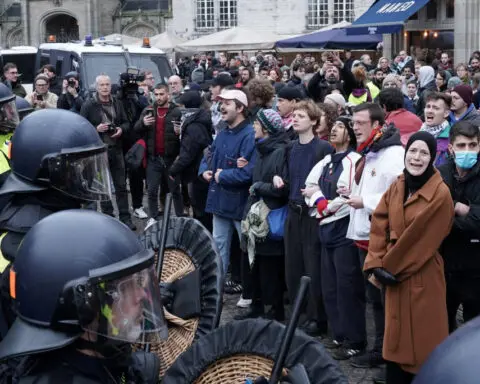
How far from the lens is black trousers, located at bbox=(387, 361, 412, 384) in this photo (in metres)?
5.59

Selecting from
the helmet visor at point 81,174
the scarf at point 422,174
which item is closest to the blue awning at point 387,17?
the scarf at point 422,174

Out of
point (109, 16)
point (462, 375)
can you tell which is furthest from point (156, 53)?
point (109, 16)

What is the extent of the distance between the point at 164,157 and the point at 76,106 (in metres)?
2.14

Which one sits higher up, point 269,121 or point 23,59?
point 23,59

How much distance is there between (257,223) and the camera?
737cm

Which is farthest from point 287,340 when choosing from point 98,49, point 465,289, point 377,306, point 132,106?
point 98,49

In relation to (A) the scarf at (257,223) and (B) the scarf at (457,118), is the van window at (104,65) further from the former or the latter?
(A) the scarf at (257,223)

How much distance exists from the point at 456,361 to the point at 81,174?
3122 mm

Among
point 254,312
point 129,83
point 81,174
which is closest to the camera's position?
point 81,174

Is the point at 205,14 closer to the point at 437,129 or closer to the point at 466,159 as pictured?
the point at 437,129

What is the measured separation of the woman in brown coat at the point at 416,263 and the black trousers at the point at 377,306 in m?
0.80

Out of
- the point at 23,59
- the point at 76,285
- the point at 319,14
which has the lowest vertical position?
the point at 76,285

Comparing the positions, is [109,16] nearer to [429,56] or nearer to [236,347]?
[429,56]

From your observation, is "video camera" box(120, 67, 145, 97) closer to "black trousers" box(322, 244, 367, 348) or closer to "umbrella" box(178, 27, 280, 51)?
"black trousers" box(322, 244, 367, 348)
